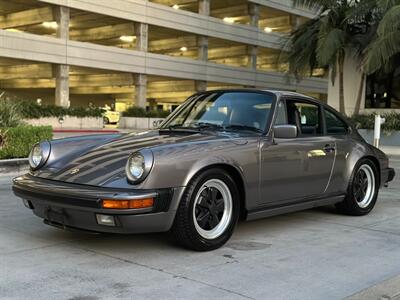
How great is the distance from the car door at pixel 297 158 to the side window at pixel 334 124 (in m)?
0.13

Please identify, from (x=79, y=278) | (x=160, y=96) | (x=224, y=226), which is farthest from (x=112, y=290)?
(x=160, y=96)

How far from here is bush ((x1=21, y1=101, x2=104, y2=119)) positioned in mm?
30344

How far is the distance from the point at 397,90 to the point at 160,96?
101ft

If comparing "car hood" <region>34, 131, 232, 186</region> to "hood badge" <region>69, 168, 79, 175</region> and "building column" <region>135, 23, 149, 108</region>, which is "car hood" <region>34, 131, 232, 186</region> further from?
"building column" <region>135, 23, 149, 108</region>

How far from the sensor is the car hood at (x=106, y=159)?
4609mm

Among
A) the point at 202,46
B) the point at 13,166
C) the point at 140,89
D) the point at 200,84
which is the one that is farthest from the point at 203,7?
the point at 13,166

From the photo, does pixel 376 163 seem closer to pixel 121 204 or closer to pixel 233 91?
pixel 233 91

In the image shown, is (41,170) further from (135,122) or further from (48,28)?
(48,28)

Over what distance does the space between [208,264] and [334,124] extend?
2.85 m

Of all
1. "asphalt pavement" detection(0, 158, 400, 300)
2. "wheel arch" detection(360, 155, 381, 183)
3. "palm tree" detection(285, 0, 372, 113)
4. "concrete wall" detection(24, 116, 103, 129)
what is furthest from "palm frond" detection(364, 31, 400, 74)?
"concrete wall" detection(24, 116, 103, 129)

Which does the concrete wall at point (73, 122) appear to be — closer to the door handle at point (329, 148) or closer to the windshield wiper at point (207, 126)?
the windshield wiper at point (207, 126)

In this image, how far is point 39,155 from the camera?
Answer: 5316 mm

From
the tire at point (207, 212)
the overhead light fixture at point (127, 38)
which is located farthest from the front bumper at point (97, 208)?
the overhead light fixture at point (127, 38)

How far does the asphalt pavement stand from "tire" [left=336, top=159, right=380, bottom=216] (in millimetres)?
449
